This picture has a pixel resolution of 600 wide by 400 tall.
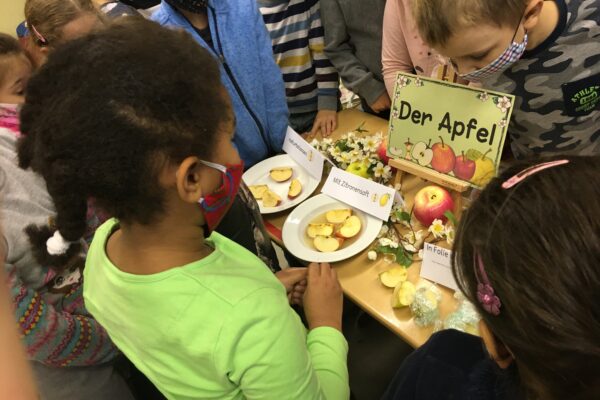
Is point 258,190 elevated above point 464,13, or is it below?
below

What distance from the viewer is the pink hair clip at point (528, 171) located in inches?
21.5

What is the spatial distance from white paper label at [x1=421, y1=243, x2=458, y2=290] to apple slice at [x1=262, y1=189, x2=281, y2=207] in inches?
20.3

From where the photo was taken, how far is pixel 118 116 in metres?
0.58

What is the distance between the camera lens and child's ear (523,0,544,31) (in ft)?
3.02

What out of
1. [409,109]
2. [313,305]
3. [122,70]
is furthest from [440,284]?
[122,70]

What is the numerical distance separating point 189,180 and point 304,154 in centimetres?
83

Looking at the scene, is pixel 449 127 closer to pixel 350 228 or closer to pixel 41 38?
pixel 350 228

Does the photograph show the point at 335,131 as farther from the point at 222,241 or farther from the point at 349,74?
the point at 222,241

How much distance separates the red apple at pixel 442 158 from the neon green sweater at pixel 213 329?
0.64 m

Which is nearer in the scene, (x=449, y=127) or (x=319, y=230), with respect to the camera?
(x=449, y=127)

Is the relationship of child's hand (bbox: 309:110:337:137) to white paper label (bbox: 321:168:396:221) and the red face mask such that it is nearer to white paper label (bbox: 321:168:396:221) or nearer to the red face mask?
white paper label (bbox: 321:168:396:221)

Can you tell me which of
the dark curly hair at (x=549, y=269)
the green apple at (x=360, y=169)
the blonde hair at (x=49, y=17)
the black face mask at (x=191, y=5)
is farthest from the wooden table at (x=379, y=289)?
the blonde hair at (x=49, y=17)

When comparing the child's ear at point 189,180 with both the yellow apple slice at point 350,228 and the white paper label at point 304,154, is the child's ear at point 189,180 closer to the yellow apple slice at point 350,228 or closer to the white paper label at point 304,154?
the yellow apple slice at point 350,228

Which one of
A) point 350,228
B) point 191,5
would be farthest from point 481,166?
point 191,5
